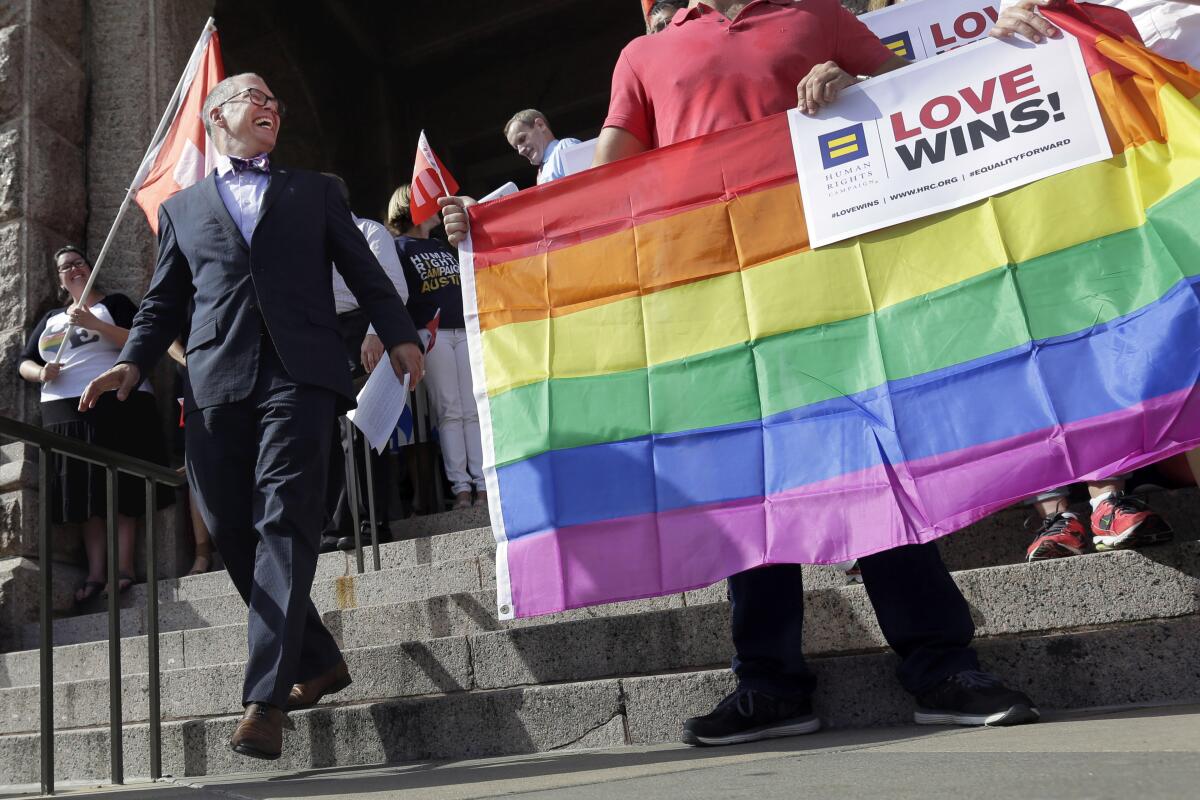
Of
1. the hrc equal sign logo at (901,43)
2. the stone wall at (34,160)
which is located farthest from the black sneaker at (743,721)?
the stone wall at (34,160)

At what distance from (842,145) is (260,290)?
5.39 feet

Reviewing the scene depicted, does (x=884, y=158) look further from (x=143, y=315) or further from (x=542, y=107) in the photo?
(x=542, y=107)

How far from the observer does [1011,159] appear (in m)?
2.91

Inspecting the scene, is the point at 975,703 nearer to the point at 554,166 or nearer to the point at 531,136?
the point at 554,166

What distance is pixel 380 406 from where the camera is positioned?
3928 millimetres

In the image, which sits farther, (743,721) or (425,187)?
(425,187)

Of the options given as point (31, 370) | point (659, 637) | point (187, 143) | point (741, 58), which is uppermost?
point (187, 143)

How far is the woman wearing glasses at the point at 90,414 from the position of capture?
6.07 meters

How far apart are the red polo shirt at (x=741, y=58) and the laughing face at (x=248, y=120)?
1171mm

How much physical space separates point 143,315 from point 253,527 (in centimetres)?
75

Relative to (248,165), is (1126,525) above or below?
below

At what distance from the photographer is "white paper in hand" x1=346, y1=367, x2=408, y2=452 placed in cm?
387

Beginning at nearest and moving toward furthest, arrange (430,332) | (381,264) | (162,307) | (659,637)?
(659,637), (162,307), (381,264), (430,332)

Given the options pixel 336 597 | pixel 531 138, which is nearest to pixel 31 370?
pixel 336 597
